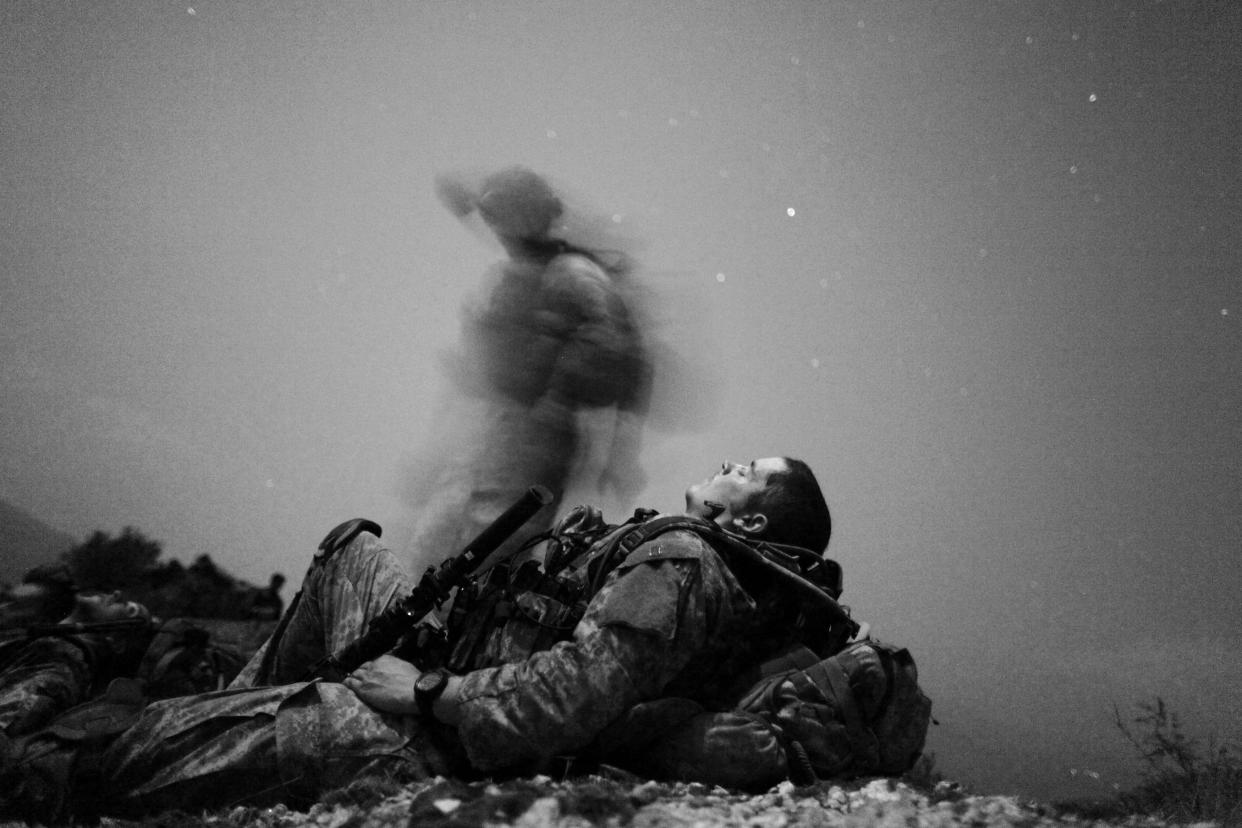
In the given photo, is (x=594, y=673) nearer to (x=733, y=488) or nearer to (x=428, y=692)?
(x=428, y=692)

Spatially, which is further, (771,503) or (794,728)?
(771,503)

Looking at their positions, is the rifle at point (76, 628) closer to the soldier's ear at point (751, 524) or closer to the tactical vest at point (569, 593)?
the tactical vest at point (569, 593)

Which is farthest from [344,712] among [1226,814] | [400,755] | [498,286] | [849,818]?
[498,286]

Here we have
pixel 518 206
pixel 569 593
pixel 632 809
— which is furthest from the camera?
pixel 518 206

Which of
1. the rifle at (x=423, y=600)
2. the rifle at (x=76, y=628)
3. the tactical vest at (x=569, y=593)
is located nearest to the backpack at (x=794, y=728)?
the tactical vest at (x=569, y=593)

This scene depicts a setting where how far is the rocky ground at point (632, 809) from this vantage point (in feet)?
5.04

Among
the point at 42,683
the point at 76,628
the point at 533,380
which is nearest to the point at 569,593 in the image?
the point at 42,683

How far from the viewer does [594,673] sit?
206cm

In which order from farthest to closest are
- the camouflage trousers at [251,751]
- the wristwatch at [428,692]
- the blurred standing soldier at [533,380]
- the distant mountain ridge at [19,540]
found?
the distant mountain ridge at [19,540] → the blurred standing soldier at [533,380] → the wristwatch at [428,692] → the camouflage trousers at [251,751]

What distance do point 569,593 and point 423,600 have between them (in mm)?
605

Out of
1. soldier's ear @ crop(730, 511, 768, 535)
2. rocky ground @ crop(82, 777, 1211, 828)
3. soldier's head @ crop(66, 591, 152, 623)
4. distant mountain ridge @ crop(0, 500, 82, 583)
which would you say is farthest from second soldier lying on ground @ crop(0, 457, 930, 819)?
distant mountain ridge @ crop(0, 500, 82, 583)

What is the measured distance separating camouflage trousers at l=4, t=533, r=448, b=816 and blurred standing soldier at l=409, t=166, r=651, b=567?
5.03 m

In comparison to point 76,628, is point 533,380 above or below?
above

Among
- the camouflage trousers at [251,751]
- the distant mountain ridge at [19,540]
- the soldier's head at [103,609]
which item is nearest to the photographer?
the camouflage trousers at [251,751]
